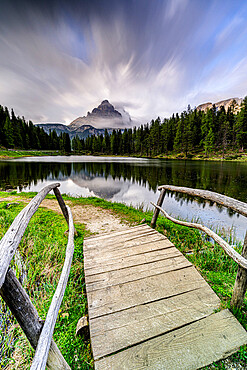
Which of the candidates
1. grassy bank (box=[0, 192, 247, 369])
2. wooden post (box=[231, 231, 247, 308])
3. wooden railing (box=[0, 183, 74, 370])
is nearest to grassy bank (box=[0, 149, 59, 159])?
grassy bank (box=[0, 192, 247, 369])

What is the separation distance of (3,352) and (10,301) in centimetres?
172

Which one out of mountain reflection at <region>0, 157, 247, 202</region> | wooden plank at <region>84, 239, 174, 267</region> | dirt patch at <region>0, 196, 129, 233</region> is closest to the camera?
wooden plank at <region>84, 239, 174, 267</region>

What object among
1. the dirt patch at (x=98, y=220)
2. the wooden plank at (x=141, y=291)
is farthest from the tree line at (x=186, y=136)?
the wooden plank at (x=141, y=291)

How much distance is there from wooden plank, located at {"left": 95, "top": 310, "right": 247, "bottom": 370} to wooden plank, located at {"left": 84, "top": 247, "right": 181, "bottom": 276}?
46.7 inches

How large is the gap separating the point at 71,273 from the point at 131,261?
1354mm

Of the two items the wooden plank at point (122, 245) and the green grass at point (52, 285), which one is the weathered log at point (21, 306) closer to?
the green grass at point (52, 285)

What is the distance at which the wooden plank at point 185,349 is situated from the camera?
1.52 m

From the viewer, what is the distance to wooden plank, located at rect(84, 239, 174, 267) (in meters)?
3.06

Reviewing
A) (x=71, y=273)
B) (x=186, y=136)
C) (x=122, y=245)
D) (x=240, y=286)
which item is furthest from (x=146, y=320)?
(x=186, y=136)

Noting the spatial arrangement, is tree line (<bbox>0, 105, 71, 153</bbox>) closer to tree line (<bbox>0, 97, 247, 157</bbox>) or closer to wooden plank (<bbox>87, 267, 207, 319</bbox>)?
tree line (<bbox>0, 97, 247, 157</bbox>)

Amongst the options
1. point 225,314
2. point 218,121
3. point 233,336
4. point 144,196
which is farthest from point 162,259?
point 218,121

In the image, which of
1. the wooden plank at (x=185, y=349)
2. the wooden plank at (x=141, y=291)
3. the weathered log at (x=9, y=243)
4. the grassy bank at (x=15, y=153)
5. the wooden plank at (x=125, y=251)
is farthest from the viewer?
the grassy bank at (x=15, y=153)

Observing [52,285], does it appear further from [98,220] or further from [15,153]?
[15,153]

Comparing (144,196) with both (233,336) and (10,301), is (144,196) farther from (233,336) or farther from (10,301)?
(10,301)
